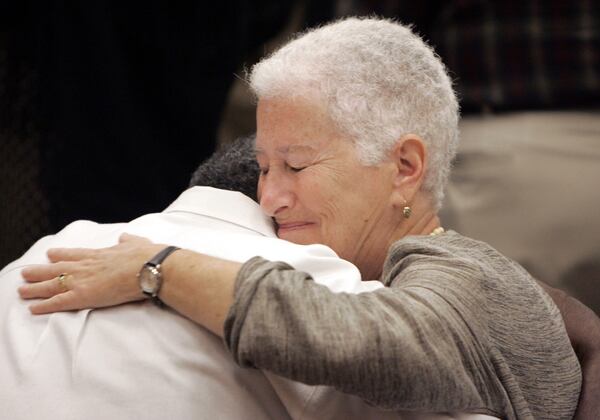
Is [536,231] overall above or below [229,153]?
below

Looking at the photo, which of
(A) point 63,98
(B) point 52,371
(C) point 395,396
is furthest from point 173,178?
(C) point 395,396

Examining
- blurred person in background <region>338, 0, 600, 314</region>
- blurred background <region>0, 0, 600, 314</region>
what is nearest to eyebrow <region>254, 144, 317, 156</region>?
blurred background <region>0, 0, 600, 314</region>

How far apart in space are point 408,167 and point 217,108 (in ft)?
4.80

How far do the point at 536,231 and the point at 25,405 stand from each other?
1956 millimetres

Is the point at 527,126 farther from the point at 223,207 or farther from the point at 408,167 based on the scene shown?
the point at 223,207

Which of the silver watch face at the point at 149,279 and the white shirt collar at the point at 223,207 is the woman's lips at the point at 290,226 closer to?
the white shirt collar at the point at 223,207

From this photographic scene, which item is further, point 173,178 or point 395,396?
point 173,178

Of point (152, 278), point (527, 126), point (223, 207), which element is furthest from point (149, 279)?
point (527, 126)

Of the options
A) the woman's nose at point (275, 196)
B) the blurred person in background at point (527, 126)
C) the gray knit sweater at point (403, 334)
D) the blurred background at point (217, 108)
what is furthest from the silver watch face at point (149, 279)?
the blurred person in background at point (527, 126)

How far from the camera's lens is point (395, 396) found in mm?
1198

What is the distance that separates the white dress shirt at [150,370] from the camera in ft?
4.24

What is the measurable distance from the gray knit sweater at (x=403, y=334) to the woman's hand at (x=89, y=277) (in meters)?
0.20

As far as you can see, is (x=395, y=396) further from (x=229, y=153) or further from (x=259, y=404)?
(x=229, y=153)

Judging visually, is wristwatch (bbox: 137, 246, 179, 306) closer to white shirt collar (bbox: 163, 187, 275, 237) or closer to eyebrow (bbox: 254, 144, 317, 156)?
white shirt collar (bbox: 163, 187, 275, 237)
